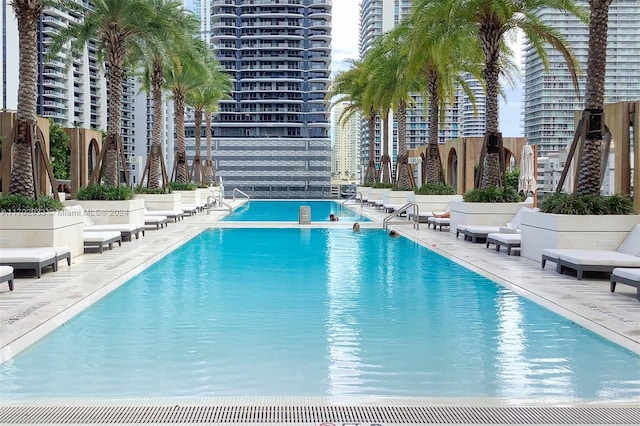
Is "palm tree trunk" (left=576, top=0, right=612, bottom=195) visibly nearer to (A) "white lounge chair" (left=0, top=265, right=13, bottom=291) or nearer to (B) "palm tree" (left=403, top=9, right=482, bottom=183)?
(B) "palm tree" (left=403, top=9, right=482, bottom=183)

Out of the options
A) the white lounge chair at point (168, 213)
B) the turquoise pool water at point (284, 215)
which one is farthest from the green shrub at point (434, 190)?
the white lounge chair at point (168, 213)

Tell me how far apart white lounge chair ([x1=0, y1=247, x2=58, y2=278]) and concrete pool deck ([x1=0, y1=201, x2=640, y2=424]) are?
0.22m

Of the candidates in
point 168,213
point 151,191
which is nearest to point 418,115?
point 151,191

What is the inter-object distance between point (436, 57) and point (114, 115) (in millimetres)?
10563

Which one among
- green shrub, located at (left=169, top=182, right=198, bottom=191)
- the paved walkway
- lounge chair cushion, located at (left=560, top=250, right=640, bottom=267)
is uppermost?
green shrub, located at (left=169, top=182, right=198, bottom=191)

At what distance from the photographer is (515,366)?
6.49m

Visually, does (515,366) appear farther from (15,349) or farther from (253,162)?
(253,162)

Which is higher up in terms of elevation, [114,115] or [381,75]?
[381,75]

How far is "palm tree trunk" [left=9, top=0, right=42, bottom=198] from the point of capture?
14.2 meters

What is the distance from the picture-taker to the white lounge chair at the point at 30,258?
37.4 ft

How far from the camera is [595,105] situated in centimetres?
1391

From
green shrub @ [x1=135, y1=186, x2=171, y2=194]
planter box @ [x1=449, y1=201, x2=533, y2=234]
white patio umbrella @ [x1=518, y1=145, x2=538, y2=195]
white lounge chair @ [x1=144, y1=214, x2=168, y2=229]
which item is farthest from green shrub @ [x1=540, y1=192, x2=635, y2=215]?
green shrub @ [x1=135, y1=186, x2=171, y2=194]

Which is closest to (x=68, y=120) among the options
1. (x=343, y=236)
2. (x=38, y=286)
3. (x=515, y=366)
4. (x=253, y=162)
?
(x=253, y=162)

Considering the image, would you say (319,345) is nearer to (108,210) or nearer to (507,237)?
(507,237)
